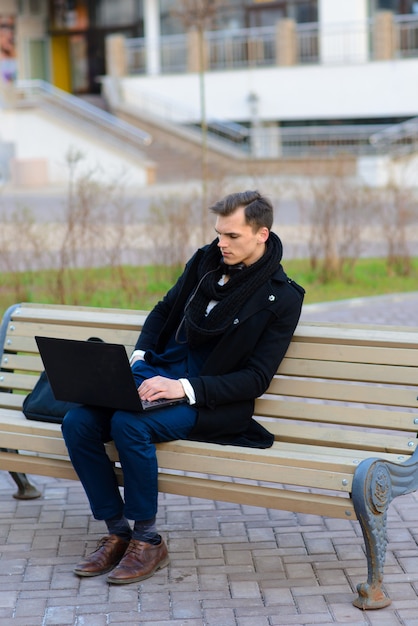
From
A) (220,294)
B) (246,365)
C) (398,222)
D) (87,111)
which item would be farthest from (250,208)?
(87,111)

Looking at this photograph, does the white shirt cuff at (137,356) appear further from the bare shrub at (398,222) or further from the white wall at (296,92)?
the white wall at (296,92)

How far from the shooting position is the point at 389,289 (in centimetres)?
1041

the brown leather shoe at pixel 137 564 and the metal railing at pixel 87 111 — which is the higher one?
the metal railing at pixel 87 111

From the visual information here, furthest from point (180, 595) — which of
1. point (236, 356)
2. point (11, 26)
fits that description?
point (11, 26)

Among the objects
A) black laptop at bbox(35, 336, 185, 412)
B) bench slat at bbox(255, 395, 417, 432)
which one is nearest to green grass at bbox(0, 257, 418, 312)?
black laptop at bbox(35, 336, 185, 412)

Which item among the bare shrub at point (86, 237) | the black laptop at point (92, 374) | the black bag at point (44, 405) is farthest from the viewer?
the bare shrub at point (86, 237)

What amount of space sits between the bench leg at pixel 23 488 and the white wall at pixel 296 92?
83.1 ft

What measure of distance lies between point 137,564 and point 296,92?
88.4 feet

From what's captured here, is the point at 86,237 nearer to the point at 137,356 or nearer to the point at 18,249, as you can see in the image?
the point at 18,249

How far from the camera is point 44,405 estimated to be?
431cm

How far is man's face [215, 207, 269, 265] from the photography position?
3.97 meters

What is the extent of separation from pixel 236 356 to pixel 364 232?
7078mm

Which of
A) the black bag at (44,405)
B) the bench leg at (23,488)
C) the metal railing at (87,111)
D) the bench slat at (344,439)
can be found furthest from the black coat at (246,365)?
the metal railing at (87,111)

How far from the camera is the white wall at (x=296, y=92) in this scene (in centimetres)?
2861
